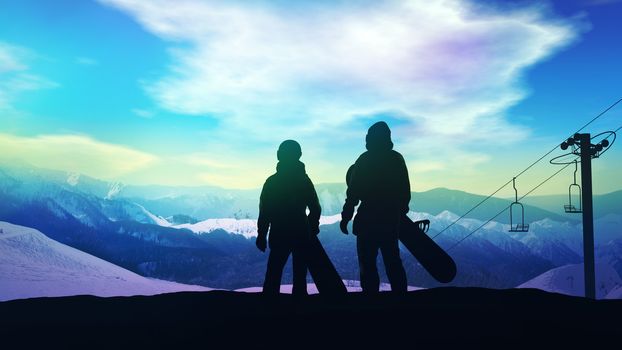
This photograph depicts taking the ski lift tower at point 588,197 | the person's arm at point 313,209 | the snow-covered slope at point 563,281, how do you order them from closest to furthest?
the person's arm at point 313,209 → the ski lift tower at point 588,197 → the snow-covered slope at point 563,281

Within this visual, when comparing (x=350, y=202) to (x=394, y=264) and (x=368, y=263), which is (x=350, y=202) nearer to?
(x=368, y=263)

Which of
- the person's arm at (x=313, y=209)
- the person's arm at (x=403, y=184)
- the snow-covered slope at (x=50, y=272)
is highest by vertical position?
the person's arm at (x=403, y=184)

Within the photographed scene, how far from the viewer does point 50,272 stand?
30.3 metres

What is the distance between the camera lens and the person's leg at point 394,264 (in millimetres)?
7473

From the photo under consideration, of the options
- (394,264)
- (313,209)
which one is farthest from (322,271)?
(394,264)

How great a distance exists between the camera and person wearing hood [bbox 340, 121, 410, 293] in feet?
24.6

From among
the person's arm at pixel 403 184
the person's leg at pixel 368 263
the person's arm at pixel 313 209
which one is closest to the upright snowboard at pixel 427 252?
the person's arm at pixel 403 184

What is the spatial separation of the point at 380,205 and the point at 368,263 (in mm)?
874

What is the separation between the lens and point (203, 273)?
124000 mm

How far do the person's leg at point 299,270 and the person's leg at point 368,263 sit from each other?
84cm

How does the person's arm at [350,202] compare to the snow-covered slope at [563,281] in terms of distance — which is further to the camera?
the snow-covered slope at [563,281]

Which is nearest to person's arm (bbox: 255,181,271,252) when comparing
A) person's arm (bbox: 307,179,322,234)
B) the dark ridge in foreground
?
person's arm (bbox: 307,179,322,234)

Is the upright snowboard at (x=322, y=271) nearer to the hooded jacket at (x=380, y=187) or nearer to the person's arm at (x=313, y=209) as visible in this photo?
the person's arm at (x=313, y=209)

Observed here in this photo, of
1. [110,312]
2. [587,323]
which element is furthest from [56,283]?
[587,323]
